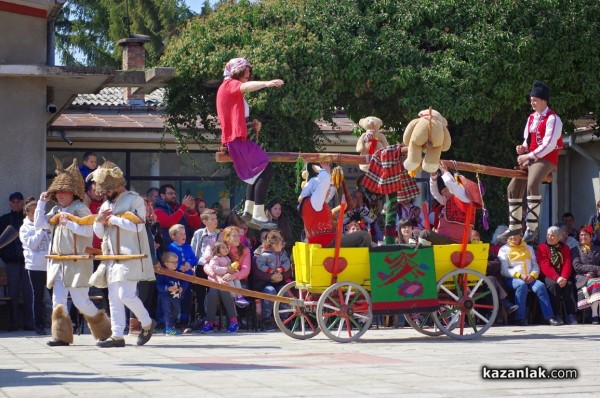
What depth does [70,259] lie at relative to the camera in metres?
13.6

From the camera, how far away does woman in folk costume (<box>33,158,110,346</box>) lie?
44.7 ft

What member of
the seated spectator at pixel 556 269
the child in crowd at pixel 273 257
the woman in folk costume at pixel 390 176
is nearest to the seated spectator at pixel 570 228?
the seated spectator at pixel 556 269

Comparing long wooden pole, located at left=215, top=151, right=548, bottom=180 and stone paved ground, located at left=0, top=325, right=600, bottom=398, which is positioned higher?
long wooden pole, located at left=215, top=151, right=548, bottom=180

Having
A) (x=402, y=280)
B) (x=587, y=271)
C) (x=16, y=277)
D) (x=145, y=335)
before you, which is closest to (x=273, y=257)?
(x=402, y=280)

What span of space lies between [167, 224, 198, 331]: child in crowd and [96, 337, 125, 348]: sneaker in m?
3.08

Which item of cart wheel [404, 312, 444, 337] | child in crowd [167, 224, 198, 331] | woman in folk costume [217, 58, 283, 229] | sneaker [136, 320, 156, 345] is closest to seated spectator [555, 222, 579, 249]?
cart wheel [404, 312, 444, 337]

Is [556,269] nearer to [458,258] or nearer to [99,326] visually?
[458,258]

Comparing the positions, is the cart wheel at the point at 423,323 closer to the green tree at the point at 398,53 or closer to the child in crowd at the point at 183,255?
the child in crowd at the point at 183,255

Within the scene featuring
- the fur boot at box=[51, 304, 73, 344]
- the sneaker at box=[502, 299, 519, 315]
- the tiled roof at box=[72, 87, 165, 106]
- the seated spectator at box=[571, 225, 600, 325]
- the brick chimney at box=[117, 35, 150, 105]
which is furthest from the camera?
the tiled roof at box=[72, 87, 165, 106]

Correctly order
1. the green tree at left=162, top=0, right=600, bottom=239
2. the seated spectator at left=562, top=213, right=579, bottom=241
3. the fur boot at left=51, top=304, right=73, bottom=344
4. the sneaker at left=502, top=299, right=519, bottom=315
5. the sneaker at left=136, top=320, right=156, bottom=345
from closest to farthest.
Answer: the fur boot at left=51, top=304, right=73, bottom=344 → the sneaker at left=136, top=320, right=156, bottom=345 → the sneaker at left=502, top=299, right=519, bottom=315 → the green tree at left=162, top=0, right=600, bottom=239 → the seated spectator at left=562, top=213, right=579, bottom=241

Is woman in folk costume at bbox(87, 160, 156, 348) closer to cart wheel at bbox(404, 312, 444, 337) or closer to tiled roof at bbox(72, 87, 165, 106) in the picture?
cart wheel at bbox(404, 312, 444, 337)

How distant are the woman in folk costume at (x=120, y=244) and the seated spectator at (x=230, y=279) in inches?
123
